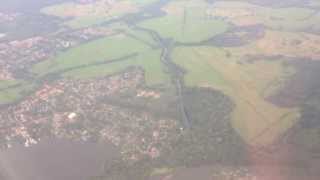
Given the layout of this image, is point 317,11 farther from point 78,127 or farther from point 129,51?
point 78,127

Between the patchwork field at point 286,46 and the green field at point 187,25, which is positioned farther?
the green field at point 187,25

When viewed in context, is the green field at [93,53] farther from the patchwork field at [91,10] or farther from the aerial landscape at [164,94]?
the patchwork field at [91,10]

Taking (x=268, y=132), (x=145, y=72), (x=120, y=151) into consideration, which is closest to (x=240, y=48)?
(x=145, y=72)

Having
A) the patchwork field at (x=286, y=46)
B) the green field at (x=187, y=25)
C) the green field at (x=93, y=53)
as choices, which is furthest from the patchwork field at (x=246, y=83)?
the green field at (x=93, y=53)

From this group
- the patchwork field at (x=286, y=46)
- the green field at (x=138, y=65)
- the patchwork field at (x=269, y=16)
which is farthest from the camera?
the patchwork field at (x=269, y=16)

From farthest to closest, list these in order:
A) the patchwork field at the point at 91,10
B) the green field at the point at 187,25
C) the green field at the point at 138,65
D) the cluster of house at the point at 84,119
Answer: the patchwork field at the point at 91,10, the green field at the point at 187,25, the green field at the point at 138,65, the cluster of house at the point at 84,119

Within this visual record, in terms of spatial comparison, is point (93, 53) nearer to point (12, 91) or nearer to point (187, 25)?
point (12, 91)

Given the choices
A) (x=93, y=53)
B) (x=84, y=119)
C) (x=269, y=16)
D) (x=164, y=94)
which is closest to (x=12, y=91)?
(x=84, y=119)
